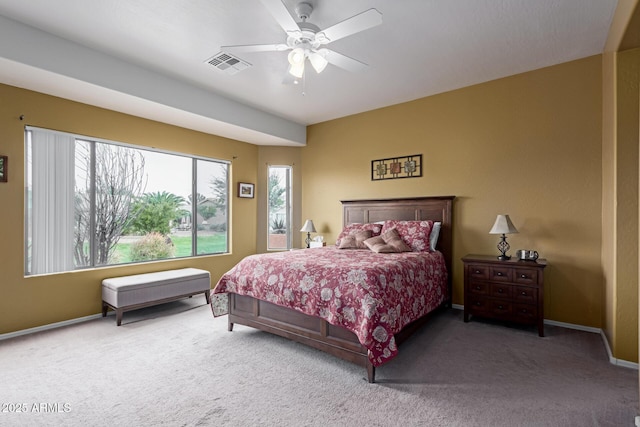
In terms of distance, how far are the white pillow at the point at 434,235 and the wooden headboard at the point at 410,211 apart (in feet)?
0.32

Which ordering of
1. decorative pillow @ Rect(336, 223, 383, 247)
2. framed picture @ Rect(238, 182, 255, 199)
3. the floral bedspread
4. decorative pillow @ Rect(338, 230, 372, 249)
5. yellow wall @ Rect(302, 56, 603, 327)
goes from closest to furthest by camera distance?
1. the floral bedspread
2. yellow wall @ Rect(302, 56, 603, 327)
3. decorative pillow @ Rect(338, 230, 372, 249)
4. decorative pillow @ Rect(336, 223, 383, 247)
5. framed picture @ Rect(238, 182, 255, 199)

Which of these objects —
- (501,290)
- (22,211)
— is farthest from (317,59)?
(22,211)

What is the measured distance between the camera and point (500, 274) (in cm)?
344

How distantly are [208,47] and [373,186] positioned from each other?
120 inches

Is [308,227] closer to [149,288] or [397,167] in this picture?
[397,167]

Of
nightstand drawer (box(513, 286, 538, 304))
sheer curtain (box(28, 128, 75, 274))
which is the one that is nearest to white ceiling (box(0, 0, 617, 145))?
sheer curtain (box(28, 128, 75, 274))

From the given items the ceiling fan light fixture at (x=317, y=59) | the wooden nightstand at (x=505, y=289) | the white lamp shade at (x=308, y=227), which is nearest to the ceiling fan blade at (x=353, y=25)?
the ceiling fan light fixture at (x=317, y=59)

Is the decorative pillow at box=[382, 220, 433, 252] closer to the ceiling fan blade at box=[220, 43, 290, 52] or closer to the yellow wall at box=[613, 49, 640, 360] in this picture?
the yellow wall at box=[613, 49, 640, 360]

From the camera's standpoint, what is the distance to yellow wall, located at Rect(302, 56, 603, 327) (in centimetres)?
338

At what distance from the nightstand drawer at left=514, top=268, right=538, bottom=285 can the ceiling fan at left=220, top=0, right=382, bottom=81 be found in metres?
2.68

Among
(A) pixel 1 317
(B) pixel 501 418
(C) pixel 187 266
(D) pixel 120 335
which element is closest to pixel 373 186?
(C) pixel 187 266

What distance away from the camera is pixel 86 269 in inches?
152

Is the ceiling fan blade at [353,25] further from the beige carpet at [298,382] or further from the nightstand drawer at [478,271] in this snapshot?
the nightstand drawer at [478,271]

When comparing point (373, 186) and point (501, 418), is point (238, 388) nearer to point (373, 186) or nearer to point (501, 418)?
point (501, 418)
